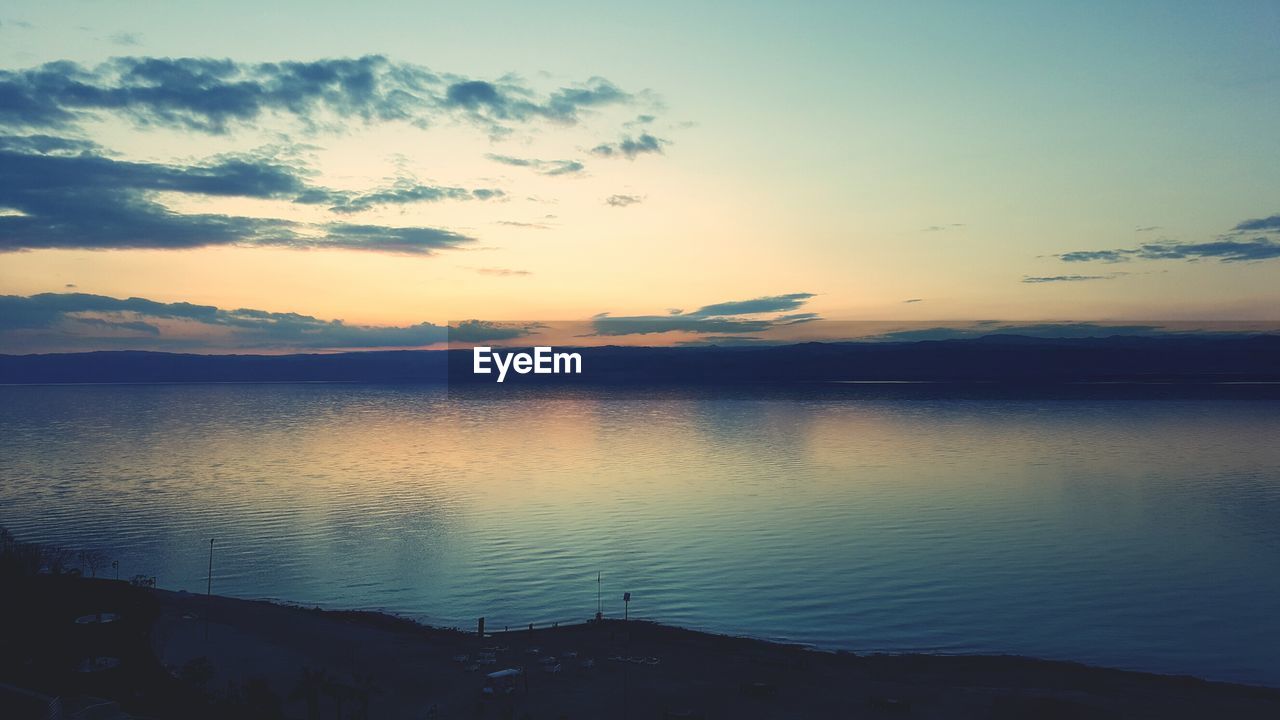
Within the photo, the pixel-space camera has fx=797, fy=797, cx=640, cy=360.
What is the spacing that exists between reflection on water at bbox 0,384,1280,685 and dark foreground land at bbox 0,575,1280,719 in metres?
5.71

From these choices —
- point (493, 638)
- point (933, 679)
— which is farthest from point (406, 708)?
point (933, 679)

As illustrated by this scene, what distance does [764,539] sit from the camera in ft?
302

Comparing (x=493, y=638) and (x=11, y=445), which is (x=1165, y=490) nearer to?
(x=493, y=638)

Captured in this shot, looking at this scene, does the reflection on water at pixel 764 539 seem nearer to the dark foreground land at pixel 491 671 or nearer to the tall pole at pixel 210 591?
the tall pole at pixel 210 591

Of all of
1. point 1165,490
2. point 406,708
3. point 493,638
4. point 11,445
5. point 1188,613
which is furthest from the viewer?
point 11,445

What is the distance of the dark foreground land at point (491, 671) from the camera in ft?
147

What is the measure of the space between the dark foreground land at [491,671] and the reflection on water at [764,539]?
18.7ft

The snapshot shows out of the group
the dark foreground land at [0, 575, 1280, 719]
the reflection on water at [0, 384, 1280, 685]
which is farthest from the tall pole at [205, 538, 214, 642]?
the reflection on water at [0, 384, 1280, 685]

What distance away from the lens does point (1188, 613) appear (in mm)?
65250

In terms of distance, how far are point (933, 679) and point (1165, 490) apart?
94.2 metres

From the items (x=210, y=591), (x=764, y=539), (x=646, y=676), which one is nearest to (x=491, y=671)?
(x=646, y=676)

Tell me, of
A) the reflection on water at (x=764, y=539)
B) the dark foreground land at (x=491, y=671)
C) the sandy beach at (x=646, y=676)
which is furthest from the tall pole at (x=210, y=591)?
the reflection on water at (x=764, y=539)

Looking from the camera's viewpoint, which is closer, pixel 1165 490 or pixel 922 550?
pixel 922 550

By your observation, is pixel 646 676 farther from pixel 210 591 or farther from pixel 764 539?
pixel 210 591
